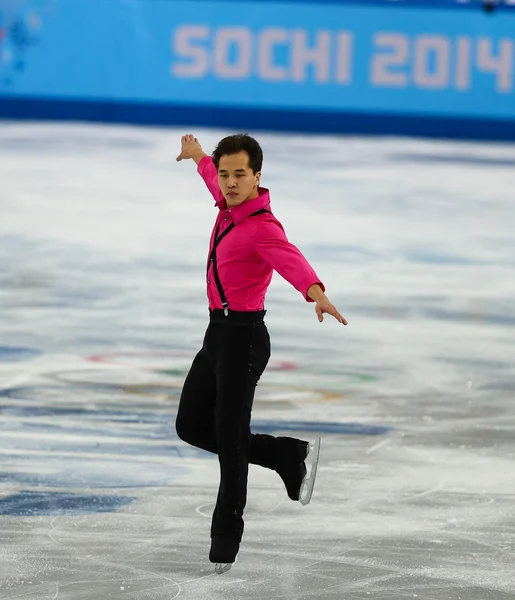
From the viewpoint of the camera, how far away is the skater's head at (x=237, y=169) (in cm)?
434

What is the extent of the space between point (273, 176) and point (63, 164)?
2.49 metres

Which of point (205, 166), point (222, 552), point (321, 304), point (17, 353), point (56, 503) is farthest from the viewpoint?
point (17, 353)

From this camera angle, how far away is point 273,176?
15.1 m

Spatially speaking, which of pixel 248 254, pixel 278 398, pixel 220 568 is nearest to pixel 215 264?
pixel 248 254

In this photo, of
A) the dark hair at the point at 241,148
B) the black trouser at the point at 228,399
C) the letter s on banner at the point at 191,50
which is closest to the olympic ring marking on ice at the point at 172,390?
the black trouser at the point at 228,399

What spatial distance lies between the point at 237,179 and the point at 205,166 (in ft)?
1.98

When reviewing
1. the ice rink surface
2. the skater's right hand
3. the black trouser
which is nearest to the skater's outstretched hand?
the black trouser

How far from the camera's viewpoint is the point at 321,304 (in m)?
4.07

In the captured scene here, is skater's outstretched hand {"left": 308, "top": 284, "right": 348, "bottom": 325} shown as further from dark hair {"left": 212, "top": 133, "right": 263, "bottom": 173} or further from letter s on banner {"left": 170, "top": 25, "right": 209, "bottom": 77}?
letter s on banner {"left": 170, "top": 25, "right": 209, "bottom": 77}

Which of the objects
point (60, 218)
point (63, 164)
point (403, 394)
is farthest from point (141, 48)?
point (403, 394)

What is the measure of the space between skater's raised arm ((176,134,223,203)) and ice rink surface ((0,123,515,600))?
3.64ft

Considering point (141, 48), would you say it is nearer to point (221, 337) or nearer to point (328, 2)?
point (328, 2)

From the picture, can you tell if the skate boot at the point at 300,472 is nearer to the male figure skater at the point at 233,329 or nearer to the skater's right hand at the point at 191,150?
the male figure skater at the point at 233,329

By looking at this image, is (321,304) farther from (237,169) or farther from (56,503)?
(56,503)
